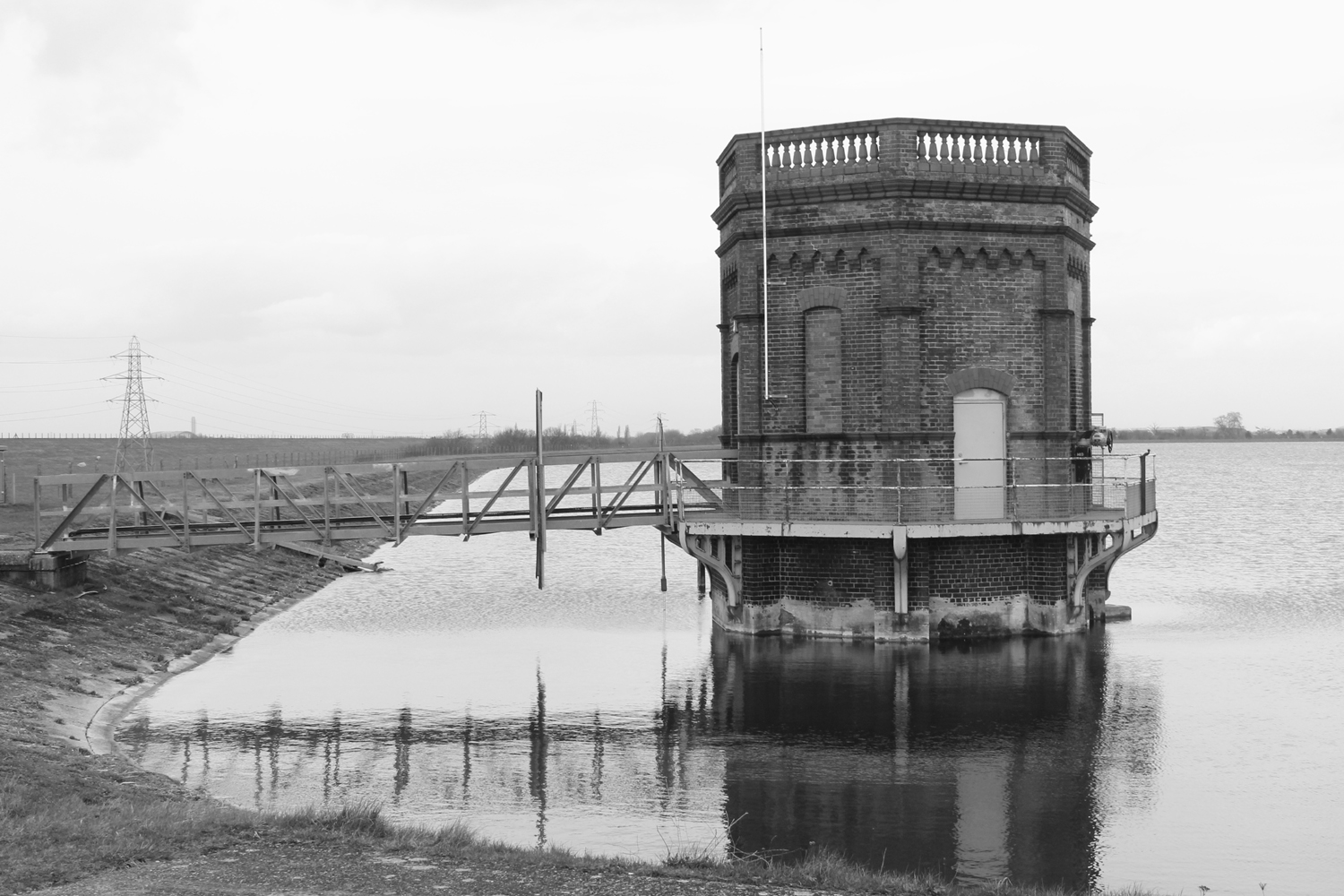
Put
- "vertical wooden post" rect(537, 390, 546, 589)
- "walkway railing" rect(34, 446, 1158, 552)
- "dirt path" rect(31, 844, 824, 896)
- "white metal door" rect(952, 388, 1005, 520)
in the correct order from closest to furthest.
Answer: "dirt path" rect(31, 844, 824, 896) < "vertical wooden post" rect(537, 390, 546, 589) < "walkway railing" rect(34, 446, 1158, 552) < "white metal door" rect(952, 388, 1005, 520)

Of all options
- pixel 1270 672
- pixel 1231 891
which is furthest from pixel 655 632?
pixel 1231 891

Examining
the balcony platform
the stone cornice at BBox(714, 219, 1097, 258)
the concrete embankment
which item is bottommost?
the concrete embankment

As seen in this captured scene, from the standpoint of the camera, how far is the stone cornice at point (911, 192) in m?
22.7

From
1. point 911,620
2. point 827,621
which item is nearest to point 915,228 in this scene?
point 911,620

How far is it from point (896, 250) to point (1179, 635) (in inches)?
357

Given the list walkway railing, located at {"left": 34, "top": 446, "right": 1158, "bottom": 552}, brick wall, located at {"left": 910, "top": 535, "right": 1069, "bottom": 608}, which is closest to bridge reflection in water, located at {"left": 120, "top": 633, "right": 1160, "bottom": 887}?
brick wall, located at {"left": 910, "top": 535, "right": 1069, "bottom": 608}

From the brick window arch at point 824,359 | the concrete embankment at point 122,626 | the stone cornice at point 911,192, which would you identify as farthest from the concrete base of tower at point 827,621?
the concrete embankment at point 122,626

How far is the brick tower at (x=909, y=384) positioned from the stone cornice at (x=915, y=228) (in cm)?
4

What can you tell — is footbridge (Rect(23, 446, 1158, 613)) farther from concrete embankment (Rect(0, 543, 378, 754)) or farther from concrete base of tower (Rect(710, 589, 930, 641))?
concrete embankment (Rect(0, 543, 378, 754))

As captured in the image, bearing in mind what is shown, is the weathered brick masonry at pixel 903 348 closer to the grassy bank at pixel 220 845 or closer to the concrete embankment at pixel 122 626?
the concrete embankment at pixel 122 626

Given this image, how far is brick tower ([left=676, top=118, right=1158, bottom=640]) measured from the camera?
22703mm

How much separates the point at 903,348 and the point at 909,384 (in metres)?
0.65

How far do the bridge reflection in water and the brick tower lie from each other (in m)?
2.56

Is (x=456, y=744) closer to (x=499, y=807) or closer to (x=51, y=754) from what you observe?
(x=499, y=807)
